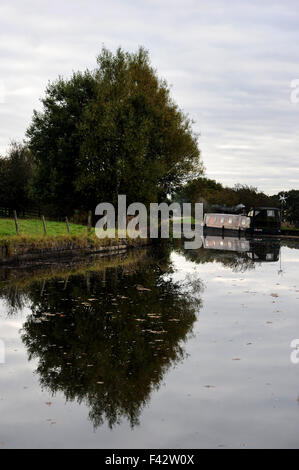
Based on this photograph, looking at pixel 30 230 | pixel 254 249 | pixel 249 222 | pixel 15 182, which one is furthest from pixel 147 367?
pixel 15 182

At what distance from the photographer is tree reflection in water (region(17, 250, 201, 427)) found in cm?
665

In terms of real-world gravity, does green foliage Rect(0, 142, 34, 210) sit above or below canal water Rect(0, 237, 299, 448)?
above

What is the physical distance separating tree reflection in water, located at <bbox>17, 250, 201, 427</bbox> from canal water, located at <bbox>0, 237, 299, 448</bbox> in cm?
2

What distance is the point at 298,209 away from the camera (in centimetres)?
10269

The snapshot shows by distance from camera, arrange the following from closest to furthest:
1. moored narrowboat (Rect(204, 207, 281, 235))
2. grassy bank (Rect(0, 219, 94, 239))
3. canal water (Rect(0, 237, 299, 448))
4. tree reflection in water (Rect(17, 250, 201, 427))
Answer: canal water (Rect(0, 237, 299, 448)) < tree reflection in water (Rect(17, 250, 201, 427)) < grassy bank (Rect(0, 219, 94, 239)) < moored narrowboat (Rect(204, 207, 281, 235))

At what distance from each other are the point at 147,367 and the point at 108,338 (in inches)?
71.4

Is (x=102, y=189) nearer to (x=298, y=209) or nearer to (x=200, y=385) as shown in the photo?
(x=200, y=385)

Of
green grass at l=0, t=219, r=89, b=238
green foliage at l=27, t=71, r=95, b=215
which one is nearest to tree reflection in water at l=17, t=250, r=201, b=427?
green grass at l=0, t=219, r=89, b=238

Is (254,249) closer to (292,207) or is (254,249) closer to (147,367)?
(147,367)

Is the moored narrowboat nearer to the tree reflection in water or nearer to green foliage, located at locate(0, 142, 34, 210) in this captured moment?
green foliage, located at locate(0, 142, 34, 210)

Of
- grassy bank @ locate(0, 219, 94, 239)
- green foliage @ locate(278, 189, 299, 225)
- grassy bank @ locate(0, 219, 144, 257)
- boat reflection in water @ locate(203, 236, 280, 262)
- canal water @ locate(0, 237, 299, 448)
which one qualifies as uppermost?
green foliage @ locate(278, 189, 299, 225)

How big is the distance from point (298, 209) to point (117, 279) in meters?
90.2

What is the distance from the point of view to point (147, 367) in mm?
7688

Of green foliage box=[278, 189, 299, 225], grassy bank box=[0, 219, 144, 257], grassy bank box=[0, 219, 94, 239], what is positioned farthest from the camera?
green foliage box=[278, 189, 299, 225]
